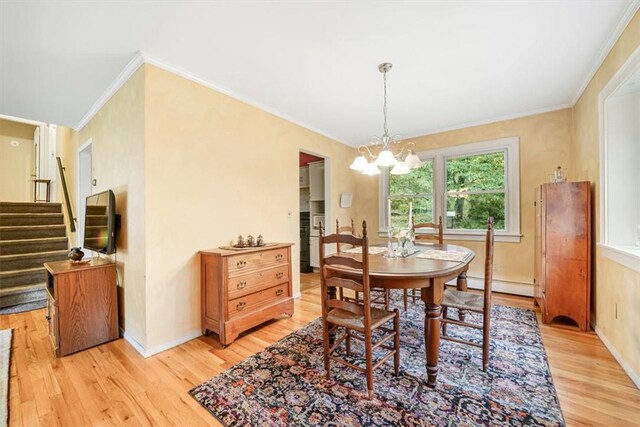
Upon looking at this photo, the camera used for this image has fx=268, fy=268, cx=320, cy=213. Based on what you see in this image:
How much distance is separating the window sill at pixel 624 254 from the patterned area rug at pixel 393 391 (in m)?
0.93

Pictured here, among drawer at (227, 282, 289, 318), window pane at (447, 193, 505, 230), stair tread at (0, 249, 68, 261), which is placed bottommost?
drawer at (227, 282, 289, 318)

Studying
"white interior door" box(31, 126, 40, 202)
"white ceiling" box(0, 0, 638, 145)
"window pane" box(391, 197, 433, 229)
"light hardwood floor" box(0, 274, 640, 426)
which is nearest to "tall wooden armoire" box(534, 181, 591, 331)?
"light hardwood floor" box(0, 274, 640, 426)

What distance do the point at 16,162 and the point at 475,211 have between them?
347 inches

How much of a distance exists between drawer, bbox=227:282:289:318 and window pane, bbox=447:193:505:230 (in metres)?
2.90

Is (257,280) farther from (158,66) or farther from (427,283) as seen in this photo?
(158,66)

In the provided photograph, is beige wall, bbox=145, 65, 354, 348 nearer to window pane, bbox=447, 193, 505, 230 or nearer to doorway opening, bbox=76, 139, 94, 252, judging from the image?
doorway opening, bbox=76, 139, 94, 252

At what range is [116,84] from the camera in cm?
265

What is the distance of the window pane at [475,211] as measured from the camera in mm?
3959

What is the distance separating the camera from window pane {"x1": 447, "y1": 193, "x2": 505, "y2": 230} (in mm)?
3959

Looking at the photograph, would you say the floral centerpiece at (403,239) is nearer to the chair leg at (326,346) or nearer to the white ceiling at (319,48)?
the chair leg at (326,346)

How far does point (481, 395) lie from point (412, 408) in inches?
19.5

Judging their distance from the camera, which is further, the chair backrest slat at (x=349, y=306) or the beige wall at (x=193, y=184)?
the beige wall at (x=193, y=184)

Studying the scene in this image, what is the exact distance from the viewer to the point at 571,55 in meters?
2.35

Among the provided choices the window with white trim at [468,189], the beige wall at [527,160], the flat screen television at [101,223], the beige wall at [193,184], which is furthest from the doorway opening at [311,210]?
the flat screen television at [101,223]
